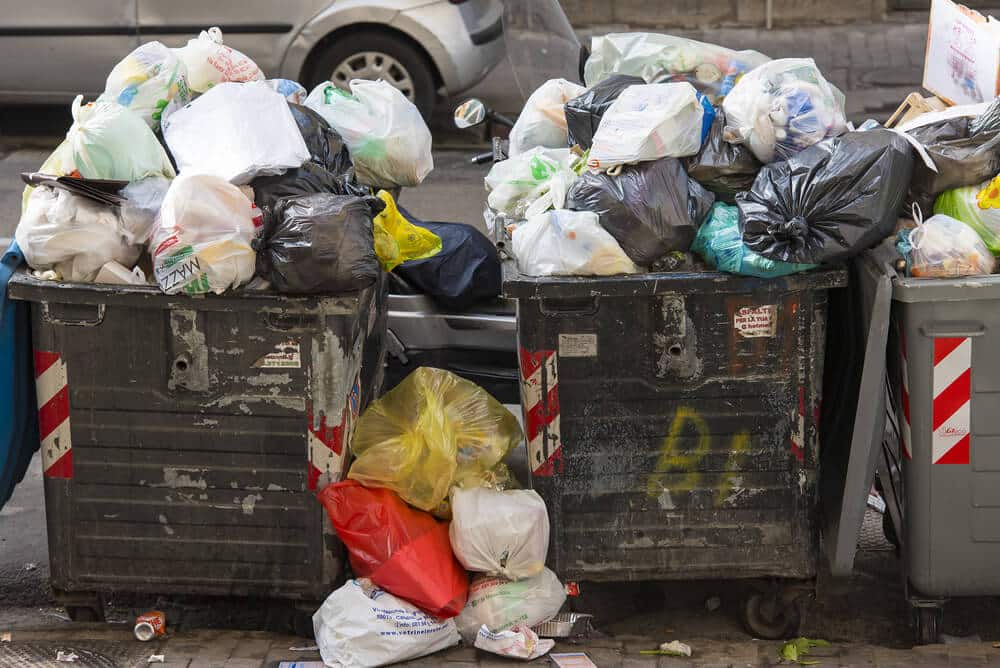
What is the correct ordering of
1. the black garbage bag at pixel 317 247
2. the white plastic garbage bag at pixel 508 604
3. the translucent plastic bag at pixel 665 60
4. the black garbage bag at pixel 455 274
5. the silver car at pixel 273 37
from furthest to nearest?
the silver car at pixel 273 37 < the black garbage bag at pixel 455 274 < the translucent plastic bag at pixel 665 60 < the white plastic garbage bag at pixel 508 604 < the black garbage bag at pixel 317 247

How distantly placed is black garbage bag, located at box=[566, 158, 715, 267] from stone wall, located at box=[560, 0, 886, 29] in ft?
27.7

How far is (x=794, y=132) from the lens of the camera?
373cm

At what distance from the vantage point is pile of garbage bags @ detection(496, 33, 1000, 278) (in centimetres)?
349

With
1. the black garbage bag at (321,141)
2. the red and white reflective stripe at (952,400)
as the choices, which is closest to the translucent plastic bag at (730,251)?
the red and white reflective stripe at (952,400)

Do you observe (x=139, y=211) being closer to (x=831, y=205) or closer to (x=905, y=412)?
(x=831, y=205)

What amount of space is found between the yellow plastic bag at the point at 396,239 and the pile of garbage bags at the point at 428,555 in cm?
45

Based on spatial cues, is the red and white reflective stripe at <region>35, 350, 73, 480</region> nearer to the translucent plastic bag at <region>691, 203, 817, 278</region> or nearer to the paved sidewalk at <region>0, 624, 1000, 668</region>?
the paved sidewalk at <region>0, 624, 1000, 668</region>

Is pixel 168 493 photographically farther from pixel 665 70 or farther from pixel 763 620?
pixel 665 70

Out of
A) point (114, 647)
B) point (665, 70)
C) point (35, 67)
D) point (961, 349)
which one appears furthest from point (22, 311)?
point (35, 67)

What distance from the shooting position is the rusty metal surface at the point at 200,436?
3559mm

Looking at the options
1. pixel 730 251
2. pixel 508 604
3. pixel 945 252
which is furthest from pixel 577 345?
pixel 945 252

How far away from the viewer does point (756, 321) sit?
11.7 feet

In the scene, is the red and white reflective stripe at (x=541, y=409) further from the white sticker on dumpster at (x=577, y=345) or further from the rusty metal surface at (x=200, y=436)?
the rusty metal surface at (x=200, y=436)

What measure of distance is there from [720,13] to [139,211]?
9.17 m
